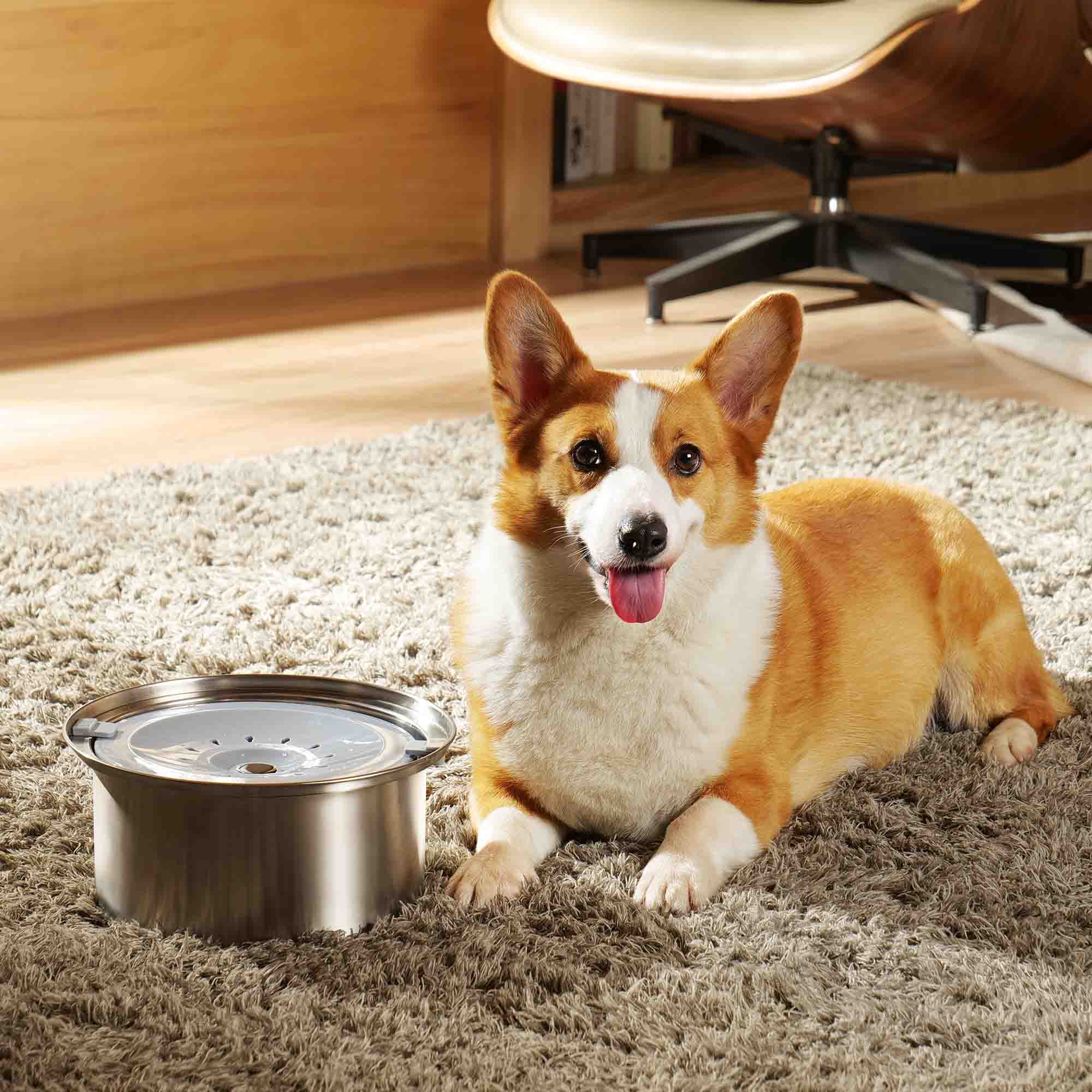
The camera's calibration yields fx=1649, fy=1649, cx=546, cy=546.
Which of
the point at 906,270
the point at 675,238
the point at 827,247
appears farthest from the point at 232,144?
the point at 906,270

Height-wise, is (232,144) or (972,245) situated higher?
(232,144)

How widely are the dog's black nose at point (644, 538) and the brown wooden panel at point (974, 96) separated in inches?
75.7

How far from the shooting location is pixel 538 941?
1.24 meters

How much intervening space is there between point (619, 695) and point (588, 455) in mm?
198

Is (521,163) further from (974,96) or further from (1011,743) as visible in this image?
(1011,743)

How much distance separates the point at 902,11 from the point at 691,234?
890 millimetres

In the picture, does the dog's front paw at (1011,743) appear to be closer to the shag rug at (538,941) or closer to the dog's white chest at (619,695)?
the shag rug at (538,941)

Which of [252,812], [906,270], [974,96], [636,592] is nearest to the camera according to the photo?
[252,812]

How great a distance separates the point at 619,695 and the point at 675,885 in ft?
0.53

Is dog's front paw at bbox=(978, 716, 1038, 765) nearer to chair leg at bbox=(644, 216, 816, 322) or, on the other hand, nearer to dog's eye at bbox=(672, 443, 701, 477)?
dog's eye at bbox=(672, 443, 701, 477)

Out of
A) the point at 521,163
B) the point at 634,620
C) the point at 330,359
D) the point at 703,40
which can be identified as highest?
the point at 703,40

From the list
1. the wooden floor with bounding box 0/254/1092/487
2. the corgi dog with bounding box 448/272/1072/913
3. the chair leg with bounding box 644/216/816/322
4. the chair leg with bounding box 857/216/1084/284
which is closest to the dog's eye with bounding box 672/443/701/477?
the corgi dog with bounding box 448/272/1072/913

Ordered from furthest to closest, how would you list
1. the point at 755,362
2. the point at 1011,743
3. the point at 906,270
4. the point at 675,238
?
the point at 675,238 < the point at 906,270 < the point at 1011,743 < the point at 755,362

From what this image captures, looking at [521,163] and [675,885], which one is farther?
[521,163]
